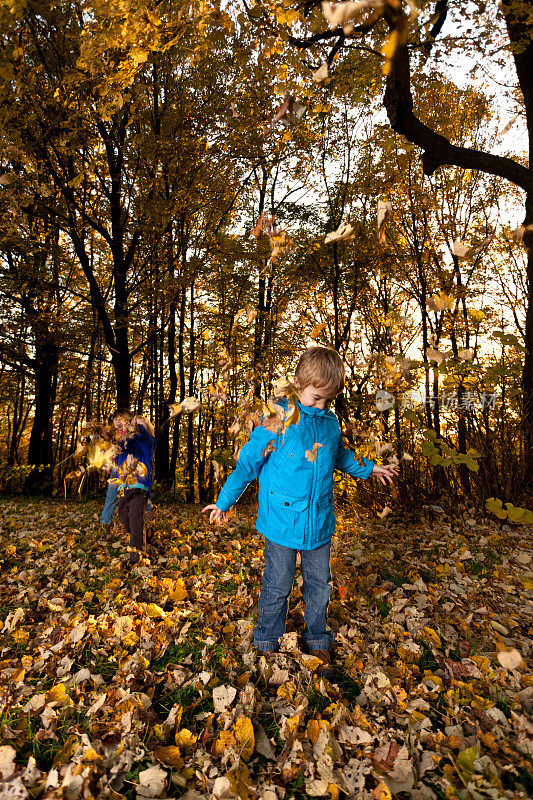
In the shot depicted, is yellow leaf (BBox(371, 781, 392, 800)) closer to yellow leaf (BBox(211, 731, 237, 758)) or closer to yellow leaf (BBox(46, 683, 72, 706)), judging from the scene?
yellow leaf (BBox(211, 731, 237, 758))

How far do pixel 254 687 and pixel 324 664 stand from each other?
405 mm

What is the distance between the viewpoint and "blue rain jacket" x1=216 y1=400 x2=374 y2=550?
231 cm

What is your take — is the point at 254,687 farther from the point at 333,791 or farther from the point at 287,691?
the point at 333,791

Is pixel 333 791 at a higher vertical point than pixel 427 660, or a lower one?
lower

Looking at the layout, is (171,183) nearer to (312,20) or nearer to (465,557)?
(312,20)

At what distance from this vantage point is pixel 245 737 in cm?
177

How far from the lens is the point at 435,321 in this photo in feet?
40.3

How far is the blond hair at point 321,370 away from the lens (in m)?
2.31

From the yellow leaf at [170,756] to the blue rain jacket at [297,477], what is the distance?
95 cm

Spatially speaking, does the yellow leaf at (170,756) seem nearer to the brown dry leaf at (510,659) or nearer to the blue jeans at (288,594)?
the blue jeans at (288,594)

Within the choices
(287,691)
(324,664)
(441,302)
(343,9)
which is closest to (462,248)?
(441,302)

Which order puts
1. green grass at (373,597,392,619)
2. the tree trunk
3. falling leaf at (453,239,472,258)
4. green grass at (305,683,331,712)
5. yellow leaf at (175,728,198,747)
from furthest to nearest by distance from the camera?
the tree trunk < green grass at (373,597,392,619) < falling leaf at (453,239,472,258) < green grass at (305,683,331,712) < yellow leaf at (175,728,198,747)

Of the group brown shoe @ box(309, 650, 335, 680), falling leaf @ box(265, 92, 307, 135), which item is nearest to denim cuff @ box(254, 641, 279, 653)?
brown shoe @ box(309, 650, 335, 680)

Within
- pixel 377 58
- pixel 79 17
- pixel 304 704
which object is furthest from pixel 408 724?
pixel 79 17
